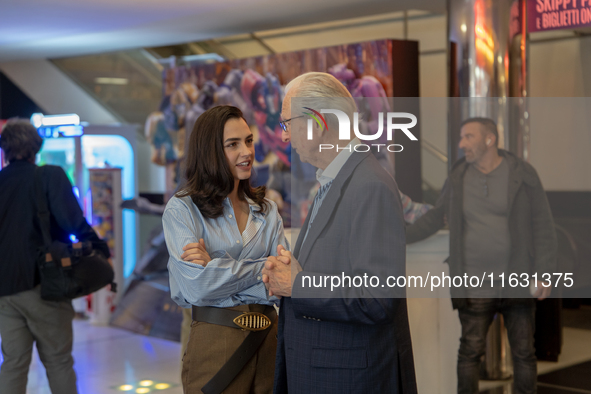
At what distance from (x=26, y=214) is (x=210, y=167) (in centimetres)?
142

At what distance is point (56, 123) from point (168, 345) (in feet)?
8.97

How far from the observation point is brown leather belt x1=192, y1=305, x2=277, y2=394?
2.06 m

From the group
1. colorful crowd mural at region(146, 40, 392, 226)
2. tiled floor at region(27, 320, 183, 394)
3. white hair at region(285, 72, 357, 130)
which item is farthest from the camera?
colorful crowd mural at region(146, 40, 392, 226)

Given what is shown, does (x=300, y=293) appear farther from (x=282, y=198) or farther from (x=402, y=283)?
(x=282, y=198)

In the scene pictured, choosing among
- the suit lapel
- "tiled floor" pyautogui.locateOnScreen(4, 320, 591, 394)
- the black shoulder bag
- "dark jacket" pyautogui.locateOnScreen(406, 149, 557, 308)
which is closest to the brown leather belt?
the suit lapel

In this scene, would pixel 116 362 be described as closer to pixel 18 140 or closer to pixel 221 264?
pixel 18 140

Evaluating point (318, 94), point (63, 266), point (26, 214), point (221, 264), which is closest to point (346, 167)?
point (318, 94)

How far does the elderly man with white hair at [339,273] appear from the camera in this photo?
1613mm

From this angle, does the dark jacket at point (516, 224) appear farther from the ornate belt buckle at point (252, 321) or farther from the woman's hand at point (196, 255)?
the woman's hand at point (196, 255)

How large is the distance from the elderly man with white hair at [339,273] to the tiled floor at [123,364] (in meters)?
1.53

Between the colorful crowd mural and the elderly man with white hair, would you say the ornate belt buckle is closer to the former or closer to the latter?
the elderly man with white hair

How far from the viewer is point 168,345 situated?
17.7 feet

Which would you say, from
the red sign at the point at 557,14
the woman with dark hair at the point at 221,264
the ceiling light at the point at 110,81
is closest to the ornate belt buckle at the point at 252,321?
Result: the woman with dark hair at the point at 221,264

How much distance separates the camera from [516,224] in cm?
232
